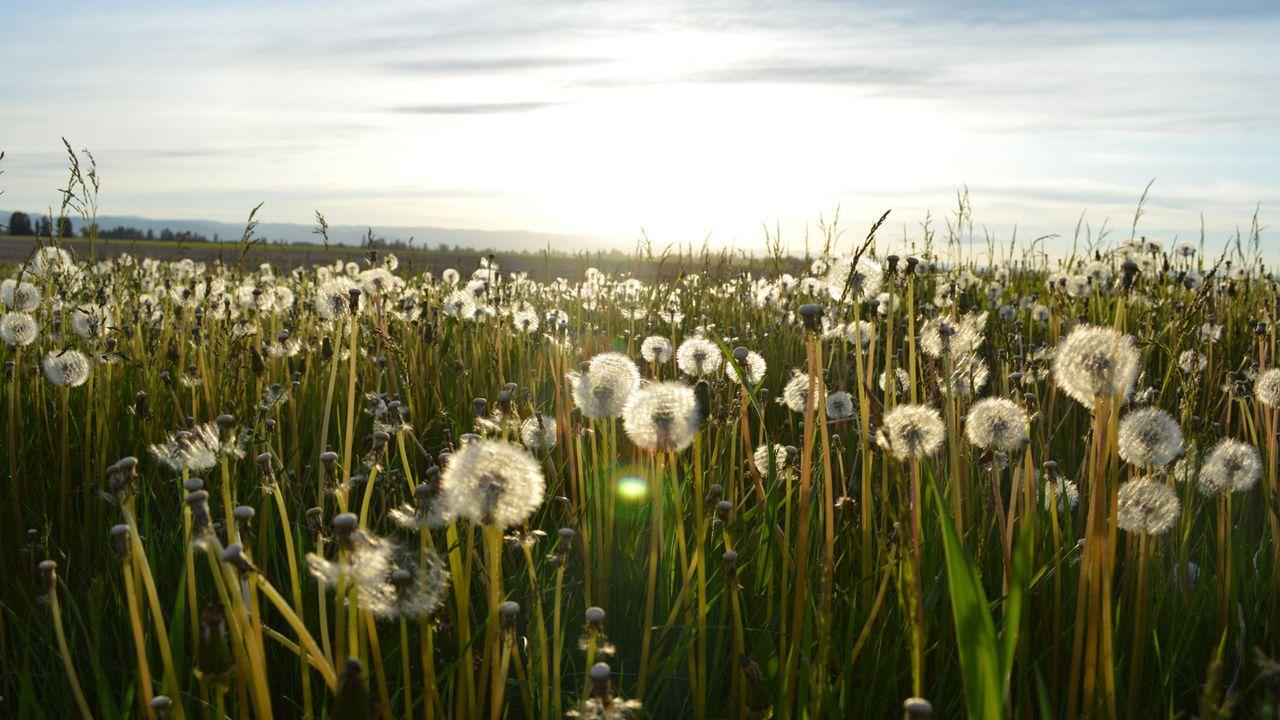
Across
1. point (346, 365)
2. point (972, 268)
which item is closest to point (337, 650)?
point (346, 365)

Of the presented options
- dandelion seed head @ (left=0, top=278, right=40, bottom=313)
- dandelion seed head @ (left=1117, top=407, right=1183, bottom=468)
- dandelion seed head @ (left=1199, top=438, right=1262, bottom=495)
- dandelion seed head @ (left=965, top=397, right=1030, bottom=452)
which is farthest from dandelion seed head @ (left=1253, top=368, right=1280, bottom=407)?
dandelion seed head @ (left=0, top=278, right=40, bottom=313)

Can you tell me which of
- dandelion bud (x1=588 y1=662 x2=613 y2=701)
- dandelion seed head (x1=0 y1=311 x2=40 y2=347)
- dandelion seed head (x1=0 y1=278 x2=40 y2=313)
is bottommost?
dandelion bud (x1=588 y1=662 x2=613 y2=701)

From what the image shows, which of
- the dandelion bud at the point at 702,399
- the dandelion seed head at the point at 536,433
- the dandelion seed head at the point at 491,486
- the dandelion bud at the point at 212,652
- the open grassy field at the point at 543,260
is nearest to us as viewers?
the dandelion bud at the point at 212,652

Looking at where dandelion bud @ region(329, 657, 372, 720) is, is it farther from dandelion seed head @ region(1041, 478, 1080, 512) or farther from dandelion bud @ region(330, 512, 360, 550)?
dandelion seed head @ region(1041, 478, 1080, 512)

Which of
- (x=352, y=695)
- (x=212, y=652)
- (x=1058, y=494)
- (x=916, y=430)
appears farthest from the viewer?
(x=1058, y=494)

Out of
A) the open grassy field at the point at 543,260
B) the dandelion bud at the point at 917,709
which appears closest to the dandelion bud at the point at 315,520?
the dandelion bud at the point at 917,709

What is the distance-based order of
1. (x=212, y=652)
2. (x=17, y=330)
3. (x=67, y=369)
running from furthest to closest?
(x=17, y=330) → (x=67, y=369) → (x=212, y=652)

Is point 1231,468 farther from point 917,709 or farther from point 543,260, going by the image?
point 543,260

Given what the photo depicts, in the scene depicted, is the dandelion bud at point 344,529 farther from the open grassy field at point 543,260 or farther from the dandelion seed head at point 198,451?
the open grassy field at point 543,260

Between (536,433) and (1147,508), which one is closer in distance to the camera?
(1147,508)

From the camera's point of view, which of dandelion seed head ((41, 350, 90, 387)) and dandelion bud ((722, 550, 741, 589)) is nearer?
dandelion bud ((722, 550, 741, 589))

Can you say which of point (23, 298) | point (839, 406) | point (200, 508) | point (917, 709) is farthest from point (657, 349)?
point (23, 298)

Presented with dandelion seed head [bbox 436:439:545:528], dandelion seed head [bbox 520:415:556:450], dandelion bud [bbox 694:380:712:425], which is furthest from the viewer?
dandelion seed head [bbox 520:415:556:450]

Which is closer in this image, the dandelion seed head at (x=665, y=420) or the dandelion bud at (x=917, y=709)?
the dandelion bud at (x=917, y=709)
